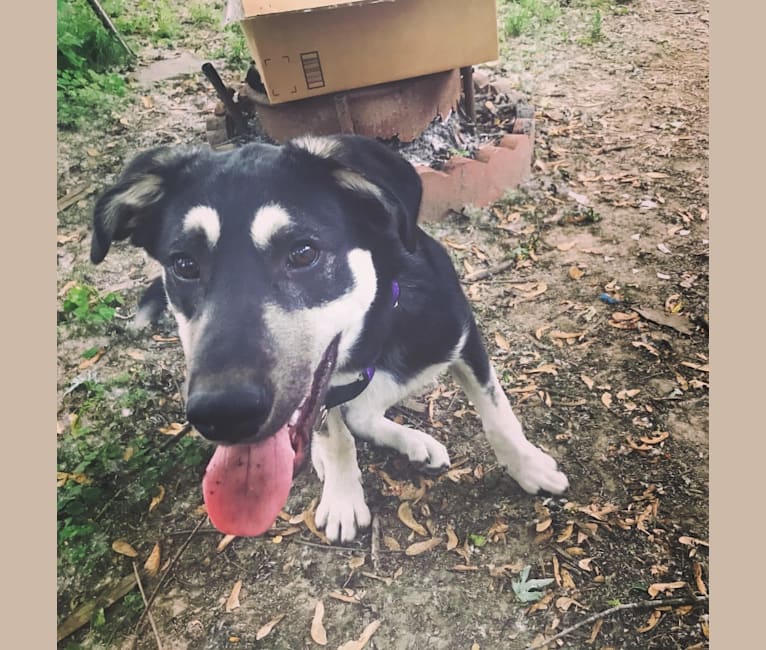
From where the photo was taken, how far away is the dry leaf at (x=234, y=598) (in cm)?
117

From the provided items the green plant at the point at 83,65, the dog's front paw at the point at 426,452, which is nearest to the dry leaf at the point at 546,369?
the dog's front paw at the point at 426,452

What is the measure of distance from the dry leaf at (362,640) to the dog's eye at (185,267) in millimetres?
764

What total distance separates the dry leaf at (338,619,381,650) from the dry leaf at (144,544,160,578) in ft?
1.46

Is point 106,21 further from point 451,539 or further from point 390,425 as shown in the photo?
point 451,539

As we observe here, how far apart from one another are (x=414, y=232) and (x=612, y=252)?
99cm

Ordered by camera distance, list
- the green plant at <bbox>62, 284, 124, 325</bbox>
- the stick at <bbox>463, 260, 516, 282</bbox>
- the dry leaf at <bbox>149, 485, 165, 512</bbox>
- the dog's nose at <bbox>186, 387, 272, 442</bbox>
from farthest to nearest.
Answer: the stick at <bbox>463, 260, 516, 282</bbox> < the green plant at <bbox>62, 284, 124, 325</bbox> < the dry leaf at <bbox>149, 485, 165, 512</bbox> < the dog's nose at <bbox>186, 387, 272, 442</bbox>

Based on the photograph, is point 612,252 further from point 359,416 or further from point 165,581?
point 165,581

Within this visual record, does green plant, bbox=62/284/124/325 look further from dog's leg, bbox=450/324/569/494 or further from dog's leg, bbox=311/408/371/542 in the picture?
dog's leg, bbox=450/324/569/494

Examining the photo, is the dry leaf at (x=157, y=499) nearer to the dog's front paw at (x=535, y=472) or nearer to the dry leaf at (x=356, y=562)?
the dry leaf at (x=356, y=562)

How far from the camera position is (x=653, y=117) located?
6.00 ft

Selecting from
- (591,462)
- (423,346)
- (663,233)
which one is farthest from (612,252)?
(423,346)

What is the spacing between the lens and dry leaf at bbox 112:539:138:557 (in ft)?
4.04

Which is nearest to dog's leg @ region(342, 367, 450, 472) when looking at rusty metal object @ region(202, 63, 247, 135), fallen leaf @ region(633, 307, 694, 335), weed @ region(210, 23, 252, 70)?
fallen leaf @ region(633, 307, 694, 335)

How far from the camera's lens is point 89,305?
1519 millimetres
